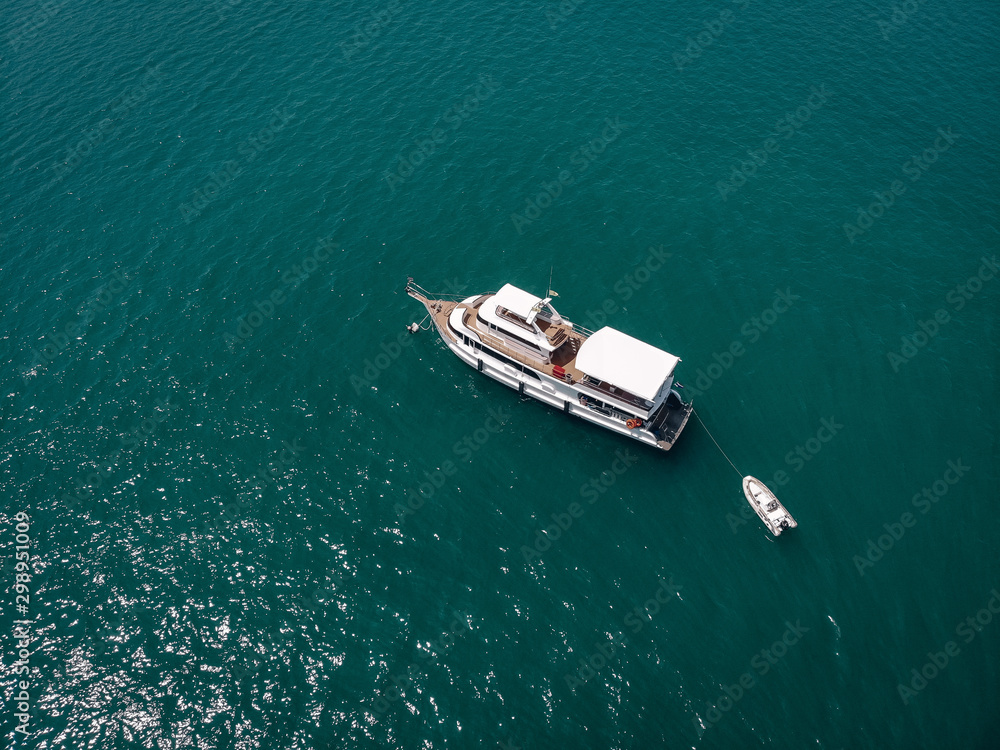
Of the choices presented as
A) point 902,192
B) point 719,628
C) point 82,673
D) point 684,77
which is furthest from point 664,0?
point 82,673

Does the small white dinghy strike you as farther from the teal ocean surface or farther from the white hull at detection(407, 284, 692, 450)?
the white hull at detection(407, 284, 692, 450)

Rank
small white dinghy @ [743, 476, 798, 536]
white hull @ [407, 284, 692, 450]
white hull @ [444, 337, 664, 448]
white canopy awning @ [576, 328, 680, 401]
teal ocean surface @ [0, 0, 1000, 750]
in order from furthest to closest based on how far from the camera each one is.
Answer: white hull @ [444, 337, 664, 448] < white hull @ [407, 284, 692, 450] < white canopy awning @ [576, 328, 680, 401] < small white dinghy @ [743, 476, 798, 536] < teal ocean surface @ [0, 0, 1000, 750]

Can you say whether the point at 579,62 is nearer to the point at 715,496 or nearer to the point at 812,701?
the point at 715,496

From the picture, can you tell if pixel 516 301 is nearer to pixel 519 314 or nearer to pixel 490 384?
pixel 519 314

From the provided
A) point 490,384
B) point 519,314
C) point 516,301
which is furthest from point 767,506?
point 516,301

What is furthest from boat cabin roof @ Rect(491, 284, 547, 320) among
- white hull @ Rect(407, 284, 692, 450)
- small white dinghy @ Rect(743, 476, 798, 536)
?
small white dinghy @ Rect(743, 476, 798, 536)

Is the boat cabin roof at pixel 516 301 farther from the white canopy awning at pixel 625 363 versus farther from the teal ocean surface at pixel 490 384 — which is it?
the teal ocean surface at pixel 490 384
